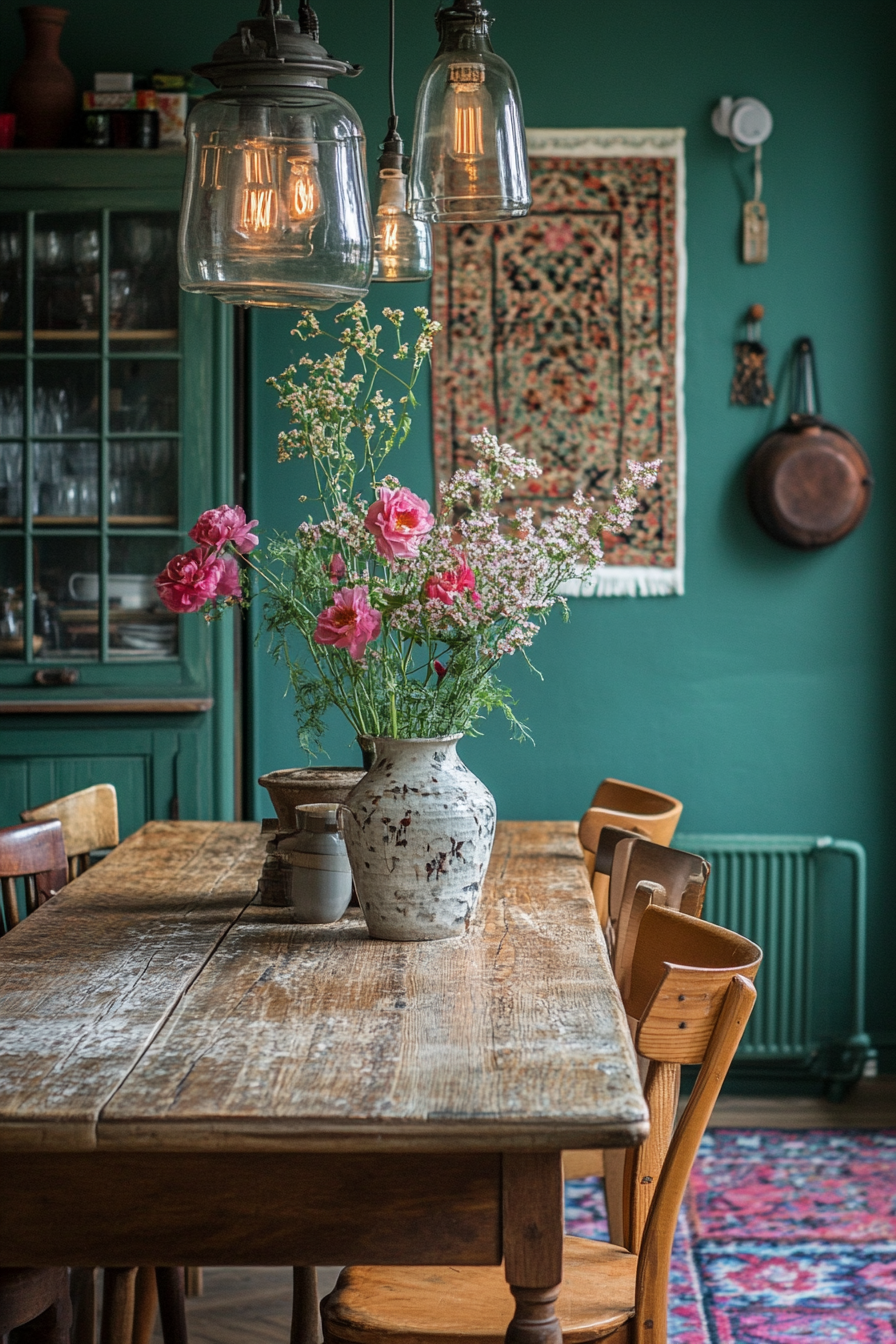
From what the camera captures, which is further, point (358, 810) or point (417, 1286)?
point (358, 810)

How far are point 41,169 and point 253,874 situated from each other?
6.74 feet

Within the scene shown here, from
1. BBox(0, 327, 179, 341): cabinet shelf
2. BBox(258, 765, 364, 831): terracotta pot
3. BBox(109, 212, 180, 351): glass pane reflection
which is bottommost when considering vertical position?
BBox(258, 765, 364, 831): terracotta pot

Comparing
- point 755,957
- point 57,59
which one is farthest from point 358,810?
point 57,59

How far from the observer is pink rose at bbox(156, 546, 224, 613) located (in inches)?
77.5

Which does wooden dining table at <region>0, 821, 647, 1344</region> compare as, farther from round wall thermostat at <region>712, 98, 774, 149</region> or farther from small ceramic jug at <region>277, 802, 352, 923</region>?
round wall thermostat at <region>712, 98, 774, 149</region>

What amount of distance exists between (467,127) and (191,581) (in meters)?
0.72

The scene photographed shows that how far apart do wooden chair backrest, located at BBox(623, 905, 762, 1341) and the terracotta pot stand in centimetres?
64

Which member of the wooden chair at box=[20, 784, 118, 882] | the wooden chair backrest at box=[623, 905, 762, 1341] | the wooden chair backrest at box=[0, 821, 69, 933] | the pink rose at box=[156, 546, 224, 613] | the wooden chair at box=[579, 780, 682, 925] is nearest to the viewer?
the wooden chair backrest at box=[623, 905, 762, 1341]

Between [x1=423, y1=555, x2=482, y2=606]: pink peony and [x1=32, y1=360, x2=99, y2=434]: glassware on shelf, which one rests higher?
[x1=32, y1=360, x2=99, y2=434]: glassware on shelf

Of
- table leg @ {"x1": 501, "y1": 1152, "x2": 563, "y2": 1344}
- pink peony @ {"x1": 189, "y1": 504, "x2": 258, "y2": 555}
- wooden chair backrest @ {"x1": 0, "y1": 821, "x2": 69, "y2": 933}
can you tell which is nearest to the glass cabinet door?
wooden chair backrest @ {"x1": 0, "y1": 821, "x2": 69, "y2": 933}

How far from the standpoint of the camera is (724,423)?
3805 millimetres

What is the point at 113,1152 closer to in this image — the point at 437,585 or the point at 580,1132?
the point at 580,1132

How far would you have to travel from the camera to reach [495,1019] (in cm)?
157

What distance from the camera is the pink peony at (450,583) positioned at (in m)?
1.86
